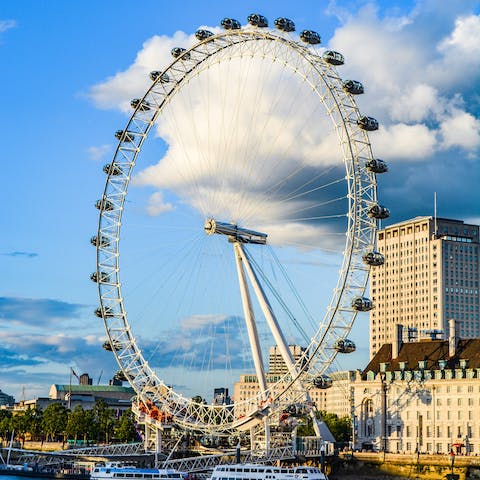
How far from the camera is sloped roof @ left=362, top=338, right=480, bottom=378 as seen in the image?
97812mm

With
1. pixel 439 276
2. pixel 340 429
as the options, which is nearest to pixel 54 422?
pixel 340 429

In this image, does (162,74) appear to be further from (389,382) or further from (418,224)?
(418,224)

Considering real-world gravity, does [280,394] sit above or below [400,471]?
above

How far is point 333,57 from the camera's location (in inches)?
2955

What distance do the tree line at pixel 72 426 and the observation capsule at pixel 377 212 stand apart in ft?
226

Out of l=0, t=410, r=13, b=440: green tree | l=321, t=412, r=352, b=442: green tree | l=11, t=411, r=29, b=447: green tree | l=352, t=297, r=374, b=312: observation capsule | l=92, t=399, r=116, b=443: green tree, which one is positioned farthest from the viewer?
l=0, t=410, r=13, b=440: green tree

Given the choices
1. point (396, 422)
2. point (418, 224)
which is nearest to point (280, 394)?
point (396, 422)

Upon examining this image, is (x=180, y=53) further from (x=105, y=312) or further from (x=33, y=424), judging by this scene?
(x=33, y=424)

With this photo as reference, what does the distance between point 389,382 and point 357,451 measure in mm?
8313

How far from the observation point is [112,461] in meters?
99.6

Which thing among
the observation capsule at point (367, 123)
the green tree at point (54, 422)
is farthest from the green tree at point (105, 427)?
the observation capsule at point (367, 123)

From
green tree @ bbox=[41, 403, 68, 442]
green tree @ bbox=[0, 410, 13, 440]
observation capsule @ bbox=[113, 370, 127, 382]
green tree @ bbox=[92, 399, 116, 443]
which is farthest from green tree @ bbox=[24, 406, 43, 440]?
observation capsule @ bbox=[113, 370, 127, 382]

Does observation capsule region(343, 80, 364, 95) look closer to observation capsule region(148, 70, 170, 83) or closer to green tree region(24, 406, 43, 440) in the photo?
observation capsule region(148, 70, 170, 83)

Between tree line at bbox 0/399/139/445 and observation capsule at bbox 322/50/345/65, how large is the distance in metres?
73.2
